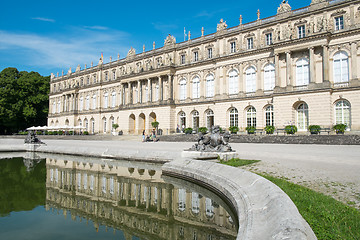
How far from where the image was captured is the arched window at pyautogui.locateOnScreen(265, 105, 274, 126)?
32.4 m

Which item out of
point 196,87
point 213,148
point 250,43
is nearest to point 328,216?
point 213,148

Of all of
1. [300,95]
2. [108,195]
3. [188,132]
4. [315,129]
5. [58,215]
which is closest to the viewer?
[58,215]

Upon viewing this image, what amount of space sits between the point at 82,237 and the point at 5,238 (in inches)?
56.5

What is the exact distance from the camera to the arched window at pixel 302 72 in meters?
30.0

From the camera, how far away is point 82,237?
523 cm

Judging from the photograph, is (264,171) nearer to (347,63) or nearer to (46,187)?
(46,187)

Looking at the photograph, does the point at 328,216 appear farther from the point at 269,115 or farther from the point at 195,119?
the point at 195,119

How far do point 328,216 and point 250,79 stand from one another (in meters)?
31.9

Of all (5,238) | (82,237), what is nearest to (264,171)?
(82,237)

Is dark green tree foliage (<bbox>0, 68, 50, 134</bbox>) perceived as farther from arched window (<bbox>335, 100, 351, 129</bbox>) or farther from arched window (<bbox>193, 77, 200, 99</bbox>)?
arched window (<bbox>335, 100, 351, 129</bbox>)

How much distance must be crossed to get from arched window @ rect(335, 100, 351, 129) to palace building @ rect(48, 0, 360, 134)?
3.5 inches

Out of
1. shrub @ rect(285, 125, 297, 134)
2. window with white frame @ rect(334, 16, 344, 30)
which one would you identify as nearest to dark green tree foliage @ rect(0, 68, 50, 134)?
shrub @ rect(285, 125, 297, 134)

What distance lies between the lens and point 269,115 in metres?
32.7

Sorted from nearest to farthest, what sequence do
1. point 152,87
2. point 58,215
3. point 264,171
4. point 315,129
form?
point 58,215 → point 264,171 → point 315,129 → point 152,87
